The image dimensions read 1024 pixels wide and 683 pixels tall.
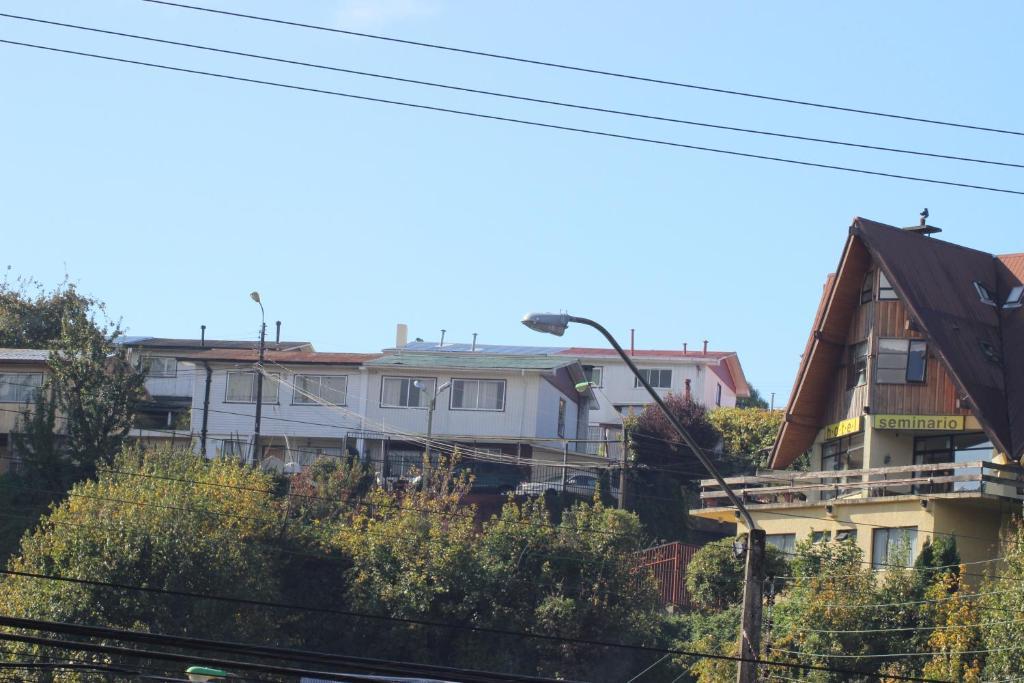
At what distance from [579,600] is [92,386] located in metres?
26.2

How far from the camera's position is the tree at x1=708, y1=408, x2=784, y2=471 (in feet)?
228

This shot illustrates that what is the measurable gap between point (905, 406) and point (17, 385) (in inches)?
1787

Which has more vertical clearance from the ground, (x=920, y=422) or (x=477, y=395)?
(x=477, y=395)

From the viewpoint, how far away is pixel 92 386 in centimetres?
6012

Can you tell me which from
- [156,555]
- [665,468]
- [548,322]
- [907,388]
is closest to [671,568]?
[907,388]

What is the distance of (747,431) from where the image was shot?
7088 centimetres

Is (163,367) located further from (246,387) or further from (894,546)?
(894,546)

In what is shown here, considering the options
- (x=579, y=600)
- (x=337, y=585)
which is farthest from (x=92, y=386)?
(x=579, y=600)

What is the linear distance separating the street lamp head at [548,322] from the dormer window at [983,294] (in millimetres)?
30999

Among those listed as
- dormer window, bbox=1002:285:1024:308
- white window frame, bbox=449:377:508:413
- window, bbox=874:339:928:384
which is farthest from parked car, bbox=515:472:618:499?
dormer window, bbox=1002:285:1024:308

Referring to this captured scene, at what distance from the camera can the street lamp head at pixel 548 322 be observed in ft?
66.0

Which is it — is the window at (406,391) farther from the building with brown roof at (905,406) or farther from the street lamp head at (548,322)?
the street lamp head at (548,322)

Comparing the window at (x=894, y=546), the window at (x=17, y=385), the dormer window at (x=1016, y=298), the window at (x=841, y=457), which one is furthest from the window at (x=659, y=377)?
the window at (x=894, y=546)

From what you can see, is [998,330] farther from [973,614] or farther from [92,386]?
[92,386]
